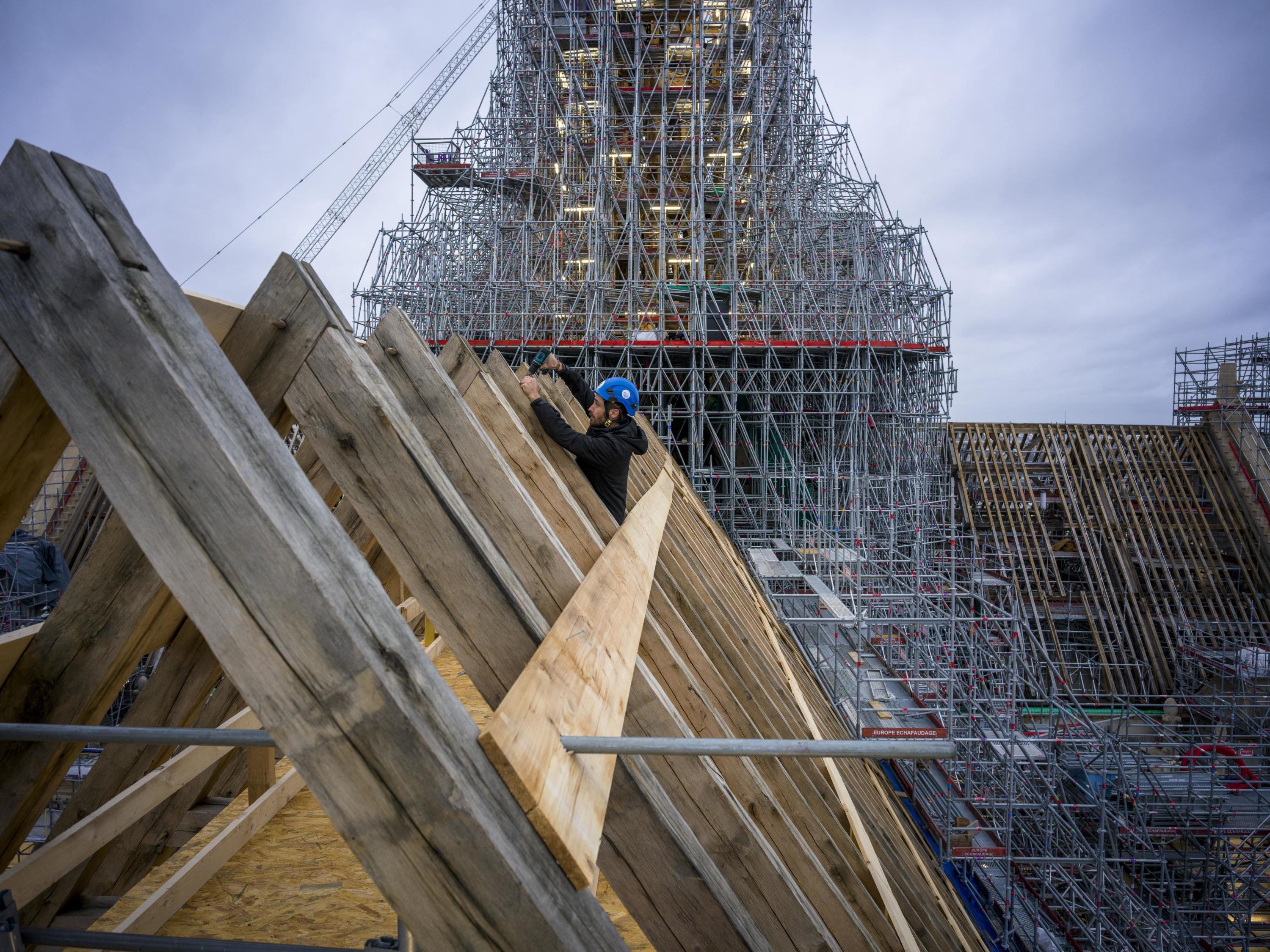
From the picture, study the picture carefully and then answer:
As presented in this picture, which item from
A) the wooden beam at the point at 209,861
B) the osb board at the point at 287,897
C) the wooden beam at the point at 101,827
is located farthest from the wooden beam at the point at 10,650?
Answer: the osb board at the point at 287,897

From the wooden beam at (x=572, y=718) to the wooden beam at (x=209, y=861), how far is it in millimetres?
1303

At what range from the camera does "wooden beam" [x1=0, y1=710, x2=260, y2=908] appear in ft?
6.28

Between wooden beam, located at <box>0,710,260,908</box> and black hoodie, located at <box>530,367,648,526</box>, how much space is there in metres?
Answer: 1.51

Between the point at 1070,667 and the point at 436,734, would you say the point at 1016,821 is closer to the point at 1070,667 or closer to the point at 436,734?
the point at 1070,667

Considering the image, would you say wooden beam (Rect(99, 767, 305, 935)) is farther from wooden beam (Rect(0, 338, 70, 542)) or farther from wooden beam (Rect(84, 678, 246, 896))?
wooden beam (Rect(0, 338, 70, 542))

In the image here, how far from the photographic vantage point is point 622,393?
3361 millimetres

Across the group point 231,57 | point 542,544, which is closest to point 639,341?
point 542,544

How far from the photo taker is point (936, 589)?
41.2 feet

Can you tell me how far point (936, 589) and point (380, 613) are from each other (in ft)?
44.2

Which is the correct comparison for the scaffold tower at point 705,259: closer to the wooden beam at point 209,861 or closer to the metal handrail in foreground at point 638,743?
the wooden beam at point 209,861

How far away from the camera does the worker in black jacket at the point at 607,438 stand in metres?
2.80

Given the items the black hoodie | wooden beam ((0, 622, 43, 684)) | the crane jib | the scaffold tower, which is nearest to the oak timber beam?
the black hoodie

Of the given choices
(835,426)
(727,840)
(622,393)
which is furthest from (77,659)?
(835,426)

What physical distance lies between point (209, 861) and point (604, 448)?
2.40 meters
